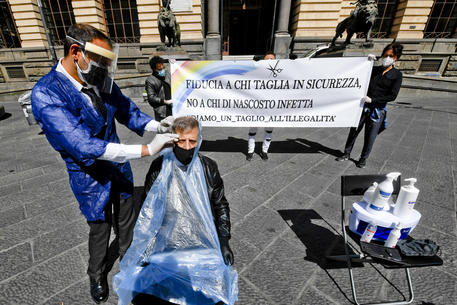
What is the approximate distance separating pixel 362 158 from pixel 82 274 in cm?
427

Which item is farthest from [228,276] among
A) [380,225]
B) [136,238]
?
[380,225]

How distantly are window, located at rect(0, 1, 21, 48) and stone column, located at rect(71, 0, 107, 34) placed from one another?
4.45 m

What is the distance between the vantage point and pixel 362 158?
3.79 meters

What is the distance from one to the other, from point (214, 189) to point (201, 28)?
46.2 feet

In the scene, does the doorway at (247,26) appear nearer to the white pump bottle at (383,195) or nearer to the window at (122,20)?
the window at (122,20)

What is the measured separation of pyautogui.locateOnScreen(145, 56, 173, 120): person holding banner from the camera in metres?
3.63

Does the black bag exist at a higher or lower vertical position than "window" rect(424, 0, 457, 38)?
lower

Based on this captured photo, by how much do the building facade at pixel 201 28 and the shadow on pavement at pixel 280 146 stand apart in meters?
9.71

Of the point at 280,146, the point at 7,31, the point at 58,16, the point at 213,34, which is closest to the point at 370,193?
the point at 280,146

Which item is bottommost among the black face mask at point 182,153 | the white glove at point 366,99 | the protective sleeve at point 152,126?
the white glove at point 366,99

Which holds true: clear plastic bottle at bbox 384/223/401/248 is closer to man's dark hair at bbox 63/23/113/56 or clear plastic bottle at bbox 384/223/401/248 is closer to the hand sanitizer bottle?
the hand sanitizer bottle

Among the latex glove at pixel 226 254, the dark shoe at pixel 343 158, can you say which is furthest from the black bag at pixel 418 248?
the dark shoe at pixel 343 158

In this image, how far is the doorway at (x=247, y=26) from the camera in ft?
52.7

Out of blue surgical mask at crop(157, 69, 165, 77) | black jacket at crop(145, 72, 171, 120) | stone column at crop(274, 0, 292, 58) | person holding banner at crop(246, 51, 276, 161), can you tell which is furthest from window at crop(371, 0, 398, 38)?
black jacket at crop(145, 72, 171, 120)
